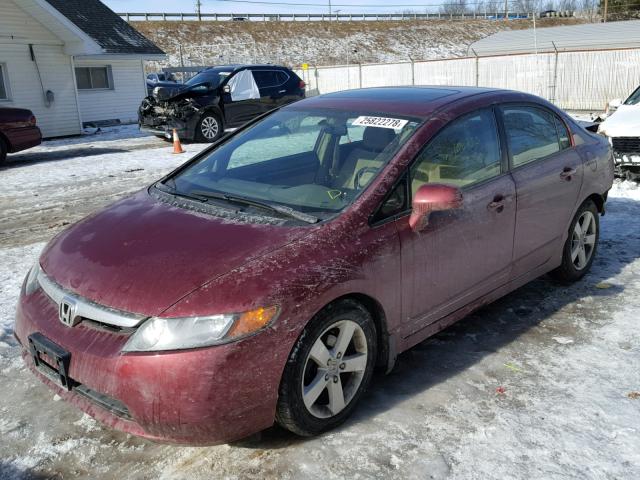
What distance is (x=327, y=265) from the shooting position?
283 cm

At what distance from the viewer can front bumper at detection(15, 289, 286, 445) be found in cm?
246

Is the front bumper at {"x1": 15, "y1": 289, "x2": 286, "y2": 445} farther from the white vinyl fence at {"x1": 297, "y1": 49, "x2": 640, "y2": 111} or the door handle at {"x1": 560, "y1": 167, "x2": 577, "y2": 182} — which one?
the white vinyl fence at {"x1": 297, "y1": 49, "x2": 640, "y2": 111}

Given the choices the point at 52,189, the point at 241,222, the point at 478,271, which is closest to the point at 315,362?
the point at 241,222

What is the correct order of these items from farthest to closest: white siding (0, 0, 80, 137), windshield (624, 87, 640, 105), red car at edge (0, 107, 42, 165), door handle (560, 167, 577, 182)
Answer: white siding (0, 0, 80, 137), red car at edge (0, 107, 42, 165), windshield (624, 87, 640, 105), door handle (560, 167, 577, 182)

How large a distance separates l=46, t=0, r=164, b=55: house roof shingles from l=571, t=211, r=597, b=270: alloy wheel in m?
18.6

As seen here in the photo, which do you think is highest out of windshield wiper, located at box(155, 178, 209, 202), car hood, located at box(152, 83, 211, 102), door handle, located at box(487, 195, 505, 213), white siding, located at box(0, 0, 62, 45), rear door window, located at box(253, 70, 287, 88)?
white siding, located at box(0, 0, 62, 45)

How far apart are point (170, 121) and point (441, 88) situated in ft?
37.9

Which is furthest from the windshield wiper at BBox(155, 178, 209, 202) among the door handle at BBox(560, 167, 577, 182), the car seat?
the door handle at BBox(560, 167, 577, 182)

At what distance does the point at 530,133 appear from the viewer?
4.35m

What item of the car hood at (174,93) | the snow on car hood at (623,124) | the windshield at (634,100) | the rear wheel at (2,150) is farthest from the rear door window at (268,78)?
the snow on car hood at (623,124)

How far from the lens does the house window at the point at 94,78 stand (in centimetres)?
2059

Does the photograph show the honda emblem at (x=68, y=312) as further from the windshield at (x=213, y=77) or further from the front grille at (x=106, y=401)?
the windshield at (x=213, y=77)

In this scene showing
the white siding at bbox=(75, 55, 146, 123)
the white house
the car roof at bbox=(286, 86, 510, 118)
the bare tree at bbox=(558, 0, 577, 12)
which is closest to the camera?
the car roof at bbox=(286, 86, 510, 118)

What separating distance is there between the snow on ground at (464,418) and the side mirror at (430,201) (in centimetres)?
98
